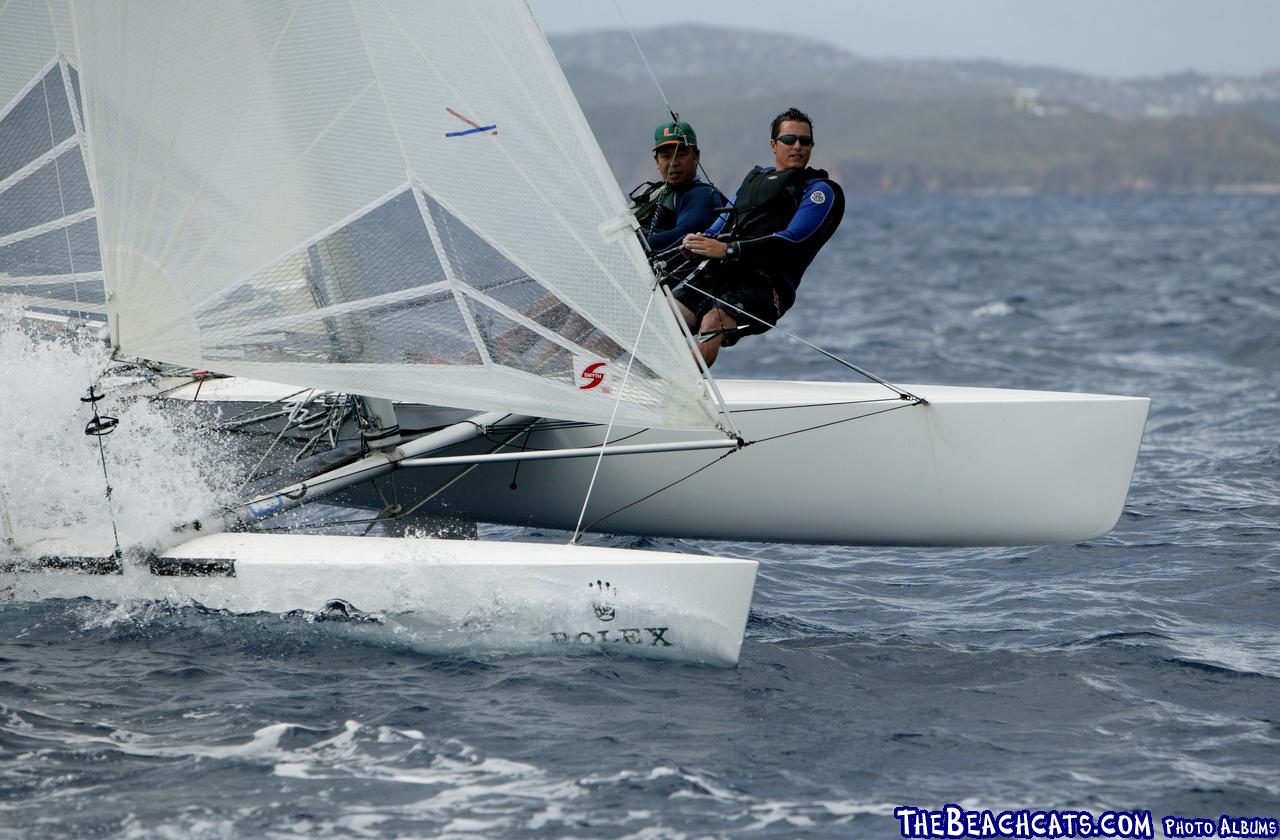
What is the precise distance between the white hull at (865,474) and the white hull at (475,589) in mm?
906

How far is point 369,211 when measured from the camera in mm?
3758

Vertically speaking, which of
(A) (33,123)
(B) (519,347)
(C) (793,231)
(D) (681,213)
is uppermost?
(A) (33,123)

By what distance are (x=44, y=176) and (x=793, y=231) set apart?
2.31 meters

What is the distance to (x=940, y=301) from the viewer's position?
14586 mm

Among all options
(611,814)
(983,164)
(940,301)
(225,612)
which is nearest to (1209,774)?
(611,814)

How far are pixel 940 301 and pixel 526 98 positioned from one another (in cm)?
1148

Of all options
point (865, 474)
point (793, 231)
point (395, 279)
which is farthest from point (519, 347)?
point (865, 474)

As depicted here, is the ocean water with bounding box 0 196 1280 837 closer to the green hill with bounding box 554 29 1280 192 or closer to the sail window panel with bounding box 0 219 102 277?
the sail window panel with bounding box 0 219 102 277

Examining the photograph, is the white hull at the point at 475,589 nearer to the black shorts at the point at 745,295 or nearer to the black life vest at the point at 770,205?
the black shorts at the point at 745,295

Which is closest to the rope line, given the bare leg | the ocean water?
the ocean water

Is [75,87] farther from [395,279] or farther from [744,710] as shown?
[744,710]

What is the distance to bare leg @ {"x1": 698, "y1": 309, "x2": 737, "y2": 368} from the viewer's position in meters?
4.51

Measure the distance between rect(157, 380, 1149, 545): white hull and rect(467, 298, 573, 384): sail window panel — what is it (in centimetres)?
75

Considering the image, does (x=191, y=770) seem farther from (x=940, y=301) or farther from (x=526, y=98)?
(x=940, y=301)
